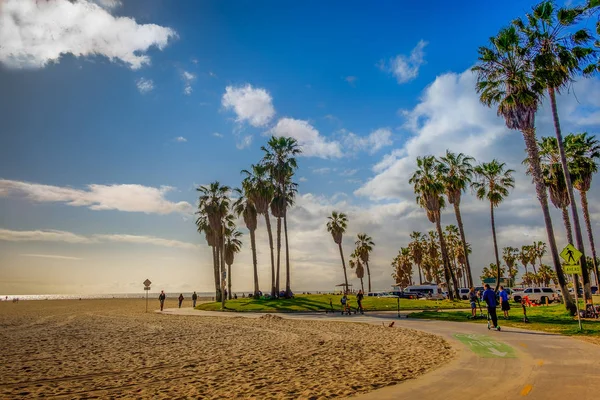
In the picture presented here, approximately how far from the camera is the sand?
7.85 m

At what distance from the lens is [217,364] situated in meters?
10.7

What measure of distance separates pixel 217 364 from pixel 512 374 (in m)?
7.15

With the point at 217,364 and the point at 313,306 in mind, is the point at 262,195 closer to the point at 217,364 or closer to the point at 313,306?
the point at 313,306

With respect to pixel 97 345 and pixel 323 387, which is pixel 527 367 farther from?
pixel 97 345

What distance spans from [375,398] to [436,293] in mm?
55160

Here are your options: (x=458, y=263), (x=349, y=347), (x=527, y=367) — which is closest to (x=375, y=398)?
(x=527, y=367)

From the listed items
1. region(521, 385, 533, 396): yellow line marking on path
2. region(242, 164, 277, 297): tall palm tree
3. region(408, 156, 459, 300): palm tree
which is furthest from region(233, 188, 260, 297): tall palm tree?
region(521, 385, 533, 396): yellow line marking on path

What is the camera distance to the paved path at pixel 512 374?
6719mm

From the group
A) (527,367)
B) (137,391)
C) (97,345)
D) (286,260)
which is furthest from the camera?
(286,260)

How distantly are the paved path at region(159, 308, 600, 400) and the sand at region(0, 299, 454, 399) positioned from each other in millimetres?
570

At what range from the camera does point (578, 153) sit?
34500 mm

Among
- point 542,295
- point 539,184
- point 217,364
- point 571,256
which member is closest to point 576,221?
point 539,184

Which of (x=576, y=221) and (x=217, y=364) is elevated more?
(x=576, y=221)

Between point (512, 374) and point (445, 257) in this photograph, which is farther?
point (445, 257)
